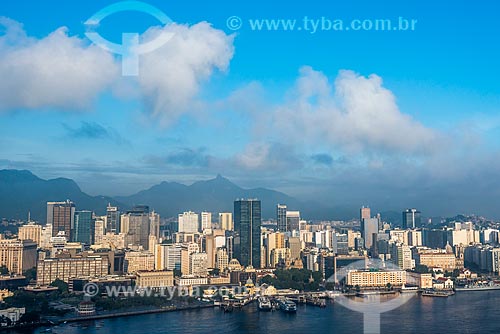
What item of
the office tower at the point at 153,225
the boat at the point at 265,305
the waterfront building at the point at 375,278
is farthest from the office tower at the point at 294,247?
the boat at the point at 265,305

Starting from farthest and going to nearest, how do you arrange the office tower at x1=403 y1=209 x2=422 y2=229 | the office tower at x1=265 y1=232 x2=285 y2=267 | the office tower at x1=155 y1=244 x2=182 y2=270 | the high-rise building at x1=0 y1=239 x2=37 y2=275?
the office tower at x1=403 y1=209 x2=422 y2=229 < the office tower at x1=265 y1=232 x2=285 y2=267 < the office tower at x1=155 y1=244 x2=182 y2=270 < the high-rise building at x1=0 y1=239 x2=37 y2=275

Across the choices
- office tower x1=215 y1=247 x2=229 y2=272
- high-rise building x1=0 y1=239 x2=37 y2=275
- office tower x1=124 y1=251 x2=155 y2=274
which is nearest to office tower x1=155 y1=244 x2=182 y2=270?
office tower x1=124 y1=251 x2=155 y2=274

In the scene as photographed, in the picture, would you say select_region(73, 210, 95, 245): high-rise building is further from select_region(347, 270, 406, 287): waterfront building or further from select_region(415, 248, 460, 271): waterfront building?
select_region(415, 248, 460, 271): waterfront building

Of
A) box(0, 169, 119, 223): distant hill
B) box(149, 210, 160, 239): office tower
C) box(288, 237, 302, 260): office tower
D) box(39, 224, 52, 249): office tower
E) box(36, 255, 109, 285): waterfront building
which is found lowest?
box(36, 255, 109, 285): waterfront building

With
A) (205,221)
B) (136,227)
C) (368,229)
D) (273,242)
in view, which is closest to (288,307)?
(273,242)

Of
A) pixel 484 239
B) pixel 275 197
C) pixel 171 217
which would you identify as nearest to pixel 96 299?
pixel 484 239

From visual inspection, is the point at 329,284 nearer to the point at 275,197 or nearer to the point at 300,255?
the point at 300,255
